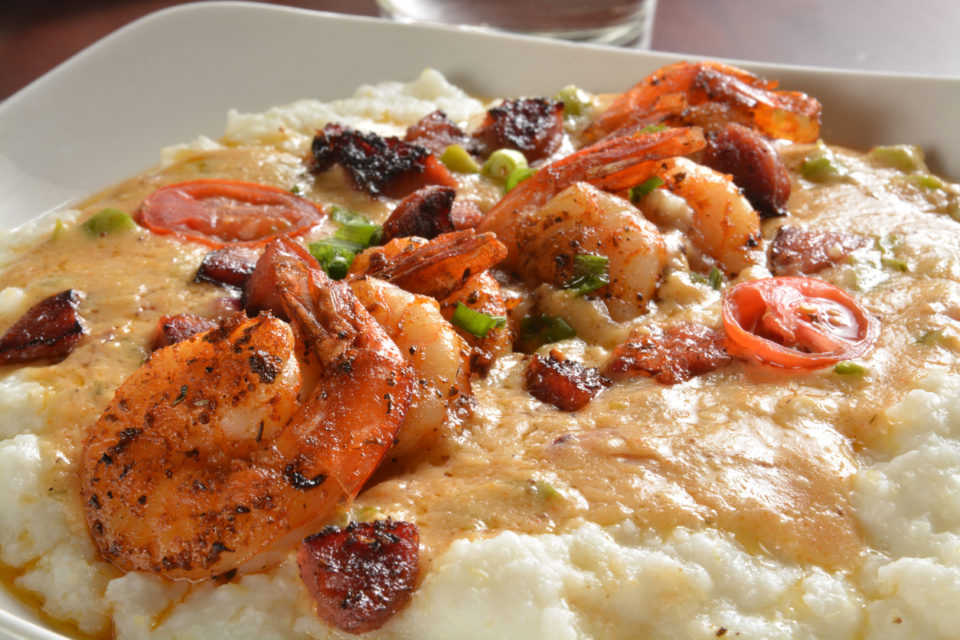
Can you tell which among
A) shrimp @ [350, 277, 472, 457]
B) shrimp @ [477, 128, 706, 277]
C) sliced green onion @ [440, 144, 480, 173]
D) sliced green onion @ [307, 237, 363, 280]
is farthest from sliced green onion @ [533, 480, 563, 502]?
sliced green onion @ [440, 144, 480, 173]

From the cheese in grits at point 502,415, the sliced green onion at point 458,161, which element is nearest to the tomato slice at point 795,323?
the cheese in grits at point 502,415

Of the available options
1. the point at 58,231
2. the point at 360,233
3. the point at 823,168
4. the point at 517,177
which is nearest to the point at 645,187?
the point at 517,177

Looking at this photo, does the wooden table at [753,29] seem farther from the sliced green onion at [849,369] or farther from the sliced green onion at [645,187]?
the sliced green onion at [849,369]

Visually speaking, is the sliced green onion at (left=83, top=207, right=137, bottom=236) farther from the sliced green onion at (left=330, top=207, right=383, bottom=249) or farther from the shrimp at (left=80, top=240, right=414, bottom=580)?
the shrimp at (left=80, top=240, right=414, bottom=580)

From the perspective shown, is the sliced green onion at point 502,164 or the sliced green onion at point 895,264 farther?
the sliced green onion at point 502,164

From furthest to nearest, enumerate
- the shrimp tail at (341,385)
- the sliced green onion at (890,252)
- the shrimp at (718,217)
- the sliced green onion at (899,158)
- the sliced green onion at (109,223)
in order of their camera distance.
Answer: the sliced green onion at (899,158), the sliced green onion at (109,223), the shrimp at (718,217), the sliced green onion at (890,252), the shrimp tail at (341,385)

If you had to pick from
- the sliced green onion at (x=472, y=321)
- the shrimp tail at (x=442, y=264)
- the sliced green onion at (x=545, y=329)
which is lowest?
the sliced green onion at (x=545, y=329)
